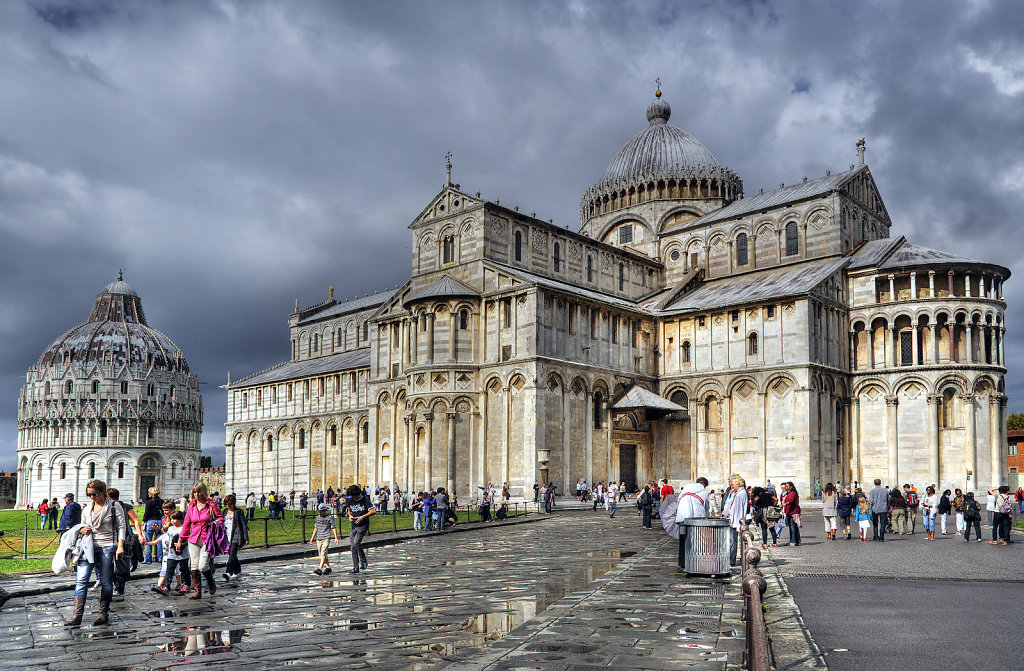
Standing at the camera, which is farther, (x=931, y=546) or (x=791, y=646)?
(x=931, y=546)

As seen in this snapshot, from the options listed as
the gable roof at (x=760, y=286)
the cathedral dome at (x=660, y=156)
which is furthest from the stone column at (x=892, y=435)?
the cathedral dome at (x=660, y=156)

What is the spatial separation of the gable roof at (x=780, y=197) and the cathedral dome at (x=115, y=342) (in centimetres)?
9129

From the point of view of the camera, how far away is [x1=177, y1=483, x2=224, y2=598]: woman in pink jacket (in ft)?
46.5

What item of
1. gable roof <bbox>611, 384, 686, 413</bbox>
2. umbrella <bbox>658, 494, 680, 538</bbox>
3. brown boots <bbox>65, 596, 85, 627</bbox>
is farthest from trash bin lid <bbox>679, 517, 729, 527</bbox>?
gable roof <bbox>611, 384, 686, 413</bbox>

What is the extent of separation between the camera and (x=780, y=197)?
190ft

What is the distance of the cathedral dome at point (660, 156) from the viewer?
2512 inches

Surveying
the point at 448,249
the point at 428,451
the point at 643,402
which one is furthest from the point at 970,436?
the point at 448,249

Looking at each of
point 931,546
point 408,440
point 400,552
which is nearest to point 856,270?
point 408,440

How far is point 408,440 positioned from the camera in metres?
49.8

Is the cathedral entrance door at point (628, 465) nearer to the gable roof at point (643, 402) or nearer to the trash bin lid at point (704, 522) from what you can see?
the gable roof at point (643, 402)

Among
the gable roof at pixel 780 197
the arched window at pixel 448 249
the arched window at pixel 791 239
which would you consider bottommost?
the arched window at pixel 448 249

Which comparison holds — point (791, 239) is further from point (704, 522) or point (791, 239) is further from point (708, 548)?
point (708, 548)

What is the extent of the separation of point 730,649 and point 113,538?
819 centimetres

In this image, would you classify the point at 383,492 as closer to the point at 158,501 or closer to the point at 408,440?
the point at 408,440
